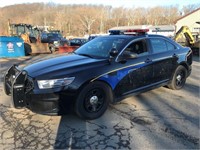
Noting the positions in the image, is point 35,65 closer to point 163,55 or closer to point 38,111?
point 38,111

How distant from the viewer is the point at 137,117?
4465 millimetres

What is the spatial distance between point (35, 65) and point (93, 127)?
159cm

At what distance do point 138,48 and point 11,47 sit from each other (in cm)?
1107

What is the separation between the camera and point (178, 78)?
6.22 meters

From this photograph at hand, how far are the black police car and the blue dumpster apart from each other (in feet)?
32.9

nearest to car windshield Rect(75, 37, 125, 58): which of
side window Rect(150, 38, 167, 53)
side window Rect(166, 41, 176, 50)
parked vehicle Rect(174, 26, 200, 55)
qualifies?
side window Rect(150, 38, 167, 53)

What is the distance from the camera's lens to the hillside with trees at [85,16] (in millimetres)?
86938

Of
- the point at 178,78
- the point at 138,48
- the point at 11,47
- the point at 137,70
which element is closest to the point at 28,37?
the point at 11,47

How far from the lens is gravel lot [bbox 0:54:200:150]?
3.47 m

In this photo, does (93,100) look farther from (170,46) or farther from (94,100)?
(170,46)

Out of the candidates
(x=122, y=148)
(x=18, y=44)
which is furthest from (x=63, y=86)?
(x=18, y=44)

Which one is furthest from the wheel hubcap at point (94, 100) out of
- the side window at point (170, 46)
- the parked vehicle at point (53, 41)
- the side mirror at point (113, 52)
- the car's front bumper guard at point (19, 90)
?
the parked vehicle at point (53, 41)

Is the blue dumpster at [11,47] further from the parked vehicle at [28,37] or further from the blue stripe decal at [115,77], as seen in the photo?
the blue stripe decal at [115,77]

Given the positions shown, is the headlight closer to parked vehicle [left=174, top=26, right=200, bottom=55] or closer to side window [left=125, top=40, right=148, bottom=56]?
side window [left=125, top=40, right=148, bottom=56]
